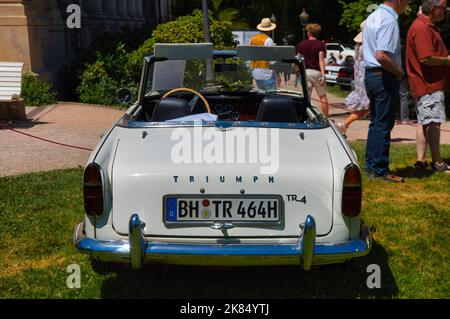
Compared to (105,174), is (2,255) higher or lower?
lower

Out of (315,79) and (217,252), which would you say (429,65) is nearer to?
(315,79)

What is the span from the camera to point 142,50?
607 inches

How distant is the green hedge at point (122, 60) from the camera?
554 inches

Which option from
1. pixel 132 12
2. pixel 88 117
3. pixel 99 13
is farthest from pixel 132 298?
pixel 132 12

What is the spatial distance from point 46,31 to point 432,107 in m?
10.1

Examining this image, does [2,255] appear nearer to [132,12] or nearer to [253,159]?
[253,159]

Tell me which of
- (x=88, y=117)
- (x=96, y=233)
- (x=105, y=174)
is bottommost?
(x=88, y=117)

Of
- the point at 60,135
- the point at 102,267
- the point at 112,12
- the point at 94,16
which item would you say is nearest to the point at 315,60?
the point at 60,135

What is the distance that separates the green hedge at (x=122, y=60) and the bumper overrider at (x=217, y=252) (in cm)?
1079

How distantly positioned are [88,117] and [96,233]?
844 cm

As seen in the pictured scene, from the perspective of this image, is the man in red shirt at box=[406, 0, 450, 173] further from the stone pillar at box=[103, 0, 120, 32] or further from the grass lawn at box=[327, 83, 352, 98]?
the stone pillar at box=[103, 0, 120, 32]

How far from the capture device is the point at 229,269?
373cm

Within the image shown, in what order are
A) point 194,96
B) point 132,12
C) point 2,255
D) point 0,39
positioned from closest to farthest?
point 2,255 < point 194,96 < point 0,39 < point 132,12
